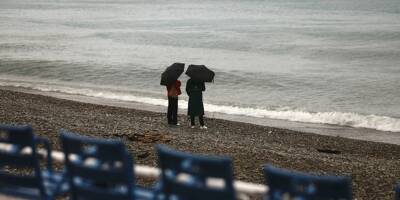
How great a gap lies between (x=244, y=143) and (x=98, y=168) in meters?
10.5

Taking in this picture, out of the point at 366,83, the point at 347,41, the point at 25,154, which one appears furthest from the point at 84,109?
the point at 347,41

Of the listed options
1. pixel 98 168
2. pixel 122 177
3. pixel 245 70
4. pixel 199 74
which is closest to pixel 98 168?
pixel 98 168

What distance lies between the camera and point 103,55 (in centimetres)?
5541

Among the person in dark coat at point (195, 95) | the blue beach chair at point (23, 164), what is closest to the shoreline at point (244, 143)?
the person in dark coat at point (195, 95)

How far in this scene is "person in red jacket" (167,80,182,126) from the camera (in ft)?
51.9

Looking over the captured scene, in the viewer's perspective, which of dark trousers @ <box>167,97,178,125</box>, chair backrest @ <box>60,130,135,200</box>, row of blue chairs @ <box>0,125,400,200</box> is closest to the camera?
row of blue chairs @ <box>0,125,400,200</box>

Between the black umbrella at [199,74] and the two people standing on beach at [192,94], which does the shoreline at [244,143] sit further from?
the black umbrella at [199,74]

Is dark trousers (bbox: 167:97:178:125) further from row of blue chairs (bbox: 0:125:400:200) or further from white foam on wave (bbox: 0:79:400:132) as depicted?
row of blue chairs (bbox: 0:125:400:200)

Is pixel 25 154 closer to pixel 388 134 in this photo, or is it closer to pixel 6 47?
pixel 388 134

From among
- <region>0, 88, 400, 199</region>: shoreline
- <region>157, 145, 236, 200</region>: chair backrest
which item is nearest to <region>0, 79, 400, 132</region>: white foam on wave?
<region>0, 88, 400, 199</region>: shoreline

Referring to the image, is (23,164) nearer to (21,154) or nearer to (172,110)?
(21,154)

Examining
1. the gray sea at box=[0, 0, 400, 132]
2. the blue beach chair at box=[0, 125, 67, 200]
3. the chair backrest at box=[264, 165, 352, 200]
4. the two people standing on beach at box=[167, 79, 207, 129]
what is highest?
the chair backrest at box=[264, 165, 352, 200]

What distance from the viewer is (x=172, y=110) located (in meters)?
16.9

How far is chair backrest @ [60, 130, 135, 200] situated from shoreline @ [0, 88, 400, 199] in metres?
5.35
